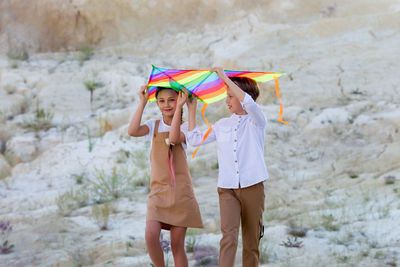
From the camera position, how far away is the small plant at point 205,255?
12.8 ft

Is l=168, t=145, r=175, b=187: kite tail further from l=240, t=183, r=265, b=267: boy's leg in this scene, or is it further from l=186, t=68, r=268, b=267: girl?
l=240, t=183, r=265, b=267: boy's leg

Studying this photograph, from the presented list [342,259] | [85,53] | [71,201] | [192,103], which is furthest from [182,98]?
[85,53]

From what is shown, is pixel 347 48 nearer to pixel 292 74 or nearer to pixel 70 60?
pixel 292 74

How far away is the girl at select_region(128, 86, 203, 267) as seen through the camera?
10.3 feet

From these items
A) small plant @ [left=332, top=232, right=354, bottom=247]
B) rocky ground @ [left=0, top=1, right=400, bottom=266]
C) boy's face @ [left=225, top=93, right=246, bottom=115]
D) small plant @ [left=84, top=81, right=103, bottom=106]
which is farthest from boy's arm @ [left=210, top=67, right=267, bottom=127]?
small plant @ [left=84, top=81, right=103, bottom=106]

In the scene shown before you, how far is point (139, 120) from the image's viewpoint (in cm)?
330

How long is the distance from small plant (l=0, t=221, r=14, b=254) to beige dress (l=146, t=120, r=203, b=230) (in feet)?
5.64

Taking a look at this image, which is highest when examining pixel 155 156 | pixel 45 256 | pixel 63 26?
pixel 63 26

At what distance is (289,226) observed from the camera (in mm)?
4609

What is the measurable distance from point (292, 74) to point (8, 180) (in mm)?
4372

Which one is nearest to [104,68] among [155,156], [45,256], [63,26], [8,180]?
[63,26]

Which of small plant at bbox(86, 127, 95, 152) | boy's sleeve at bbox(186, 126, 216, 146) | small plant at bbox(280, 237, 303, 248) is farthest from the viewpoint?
small plant at bbox(86, 127, 95, 152)

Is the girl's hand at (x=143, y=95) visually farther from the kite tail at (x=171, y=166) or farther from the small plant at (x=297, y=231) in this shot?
the small plant at (x=297, y=231)

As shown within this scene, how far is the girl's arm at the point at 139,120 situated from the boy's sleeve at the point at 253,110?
69 centimetres
